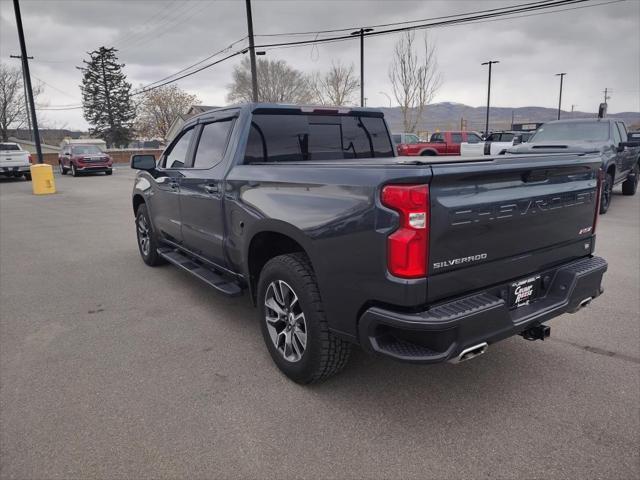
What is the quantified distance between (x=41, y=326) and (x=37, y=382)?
3.94ft

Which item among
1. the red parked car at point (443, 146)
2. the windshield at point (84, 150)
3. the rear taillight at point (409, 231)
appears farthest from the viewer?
the windshield at point (84, 150)

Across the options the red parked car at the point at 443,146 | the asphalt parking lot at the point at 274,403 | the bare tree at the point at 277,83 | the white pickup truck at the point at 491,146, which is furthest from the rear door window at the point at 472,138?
the bare tree at the point at 277,83

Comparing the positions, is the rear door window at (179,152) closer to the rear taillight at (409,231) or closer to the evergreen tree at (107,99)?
the rear taillight at (409,231)

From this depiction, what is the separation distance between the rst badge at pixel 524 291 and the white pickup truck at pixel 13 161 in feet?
78.5

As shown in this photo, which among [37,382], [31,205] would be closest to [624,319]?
[37,382]

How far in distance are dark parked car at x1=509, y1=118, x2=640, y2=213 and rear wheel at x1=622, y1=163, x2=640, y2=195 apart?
5.37ft

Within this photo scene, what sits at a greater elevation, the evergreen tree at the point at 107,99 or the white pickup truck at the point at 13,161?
the evergreen tree at the point at 107,99

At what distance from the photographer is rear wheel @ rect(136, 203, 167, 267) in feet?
19.8

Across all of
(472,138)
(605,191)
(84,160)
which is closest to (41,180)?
(84,160)

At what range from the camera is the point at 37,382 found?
10.8 ft

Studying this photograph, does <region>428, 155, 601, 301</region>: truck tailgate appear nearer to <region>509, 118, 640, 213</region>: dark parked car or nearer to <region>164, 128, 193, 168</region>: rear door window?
<region>164, 128, 193, 168</region>: rear door window

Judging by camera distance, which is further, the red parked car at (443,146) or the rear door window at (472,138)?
the red parked car at (443,146)

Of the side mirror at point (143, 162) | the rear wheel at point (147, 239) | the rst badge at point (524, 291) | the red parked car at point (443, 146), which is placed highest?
the side mirror at point (143, 162)

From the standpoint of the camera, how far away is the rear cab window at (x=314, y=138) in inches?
154
